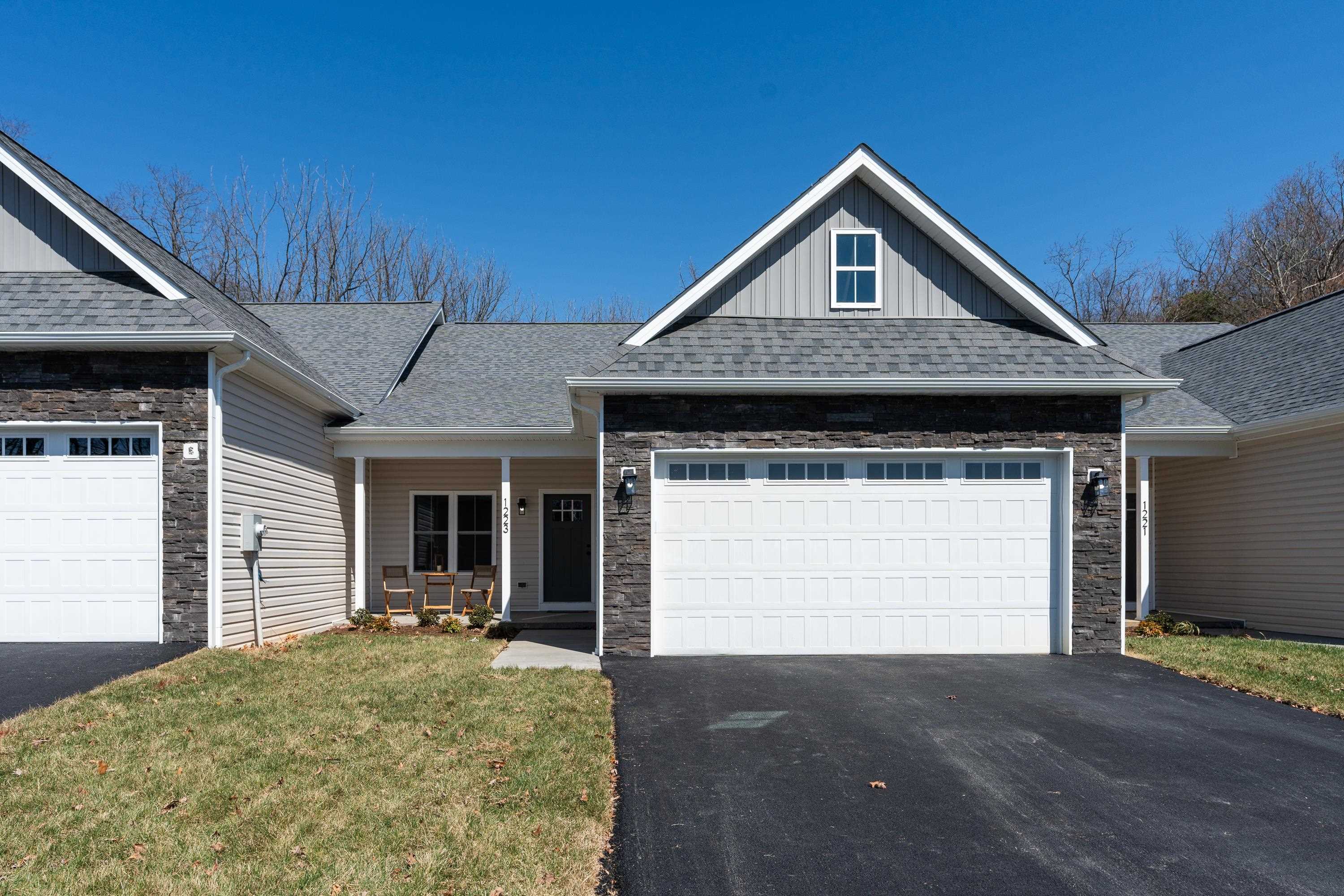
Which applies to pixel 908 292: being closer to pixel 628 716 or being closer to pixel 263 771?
pixel 628 716

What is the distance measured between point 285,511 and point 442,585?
382 centimetres

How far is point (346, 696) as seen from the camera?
752 cm

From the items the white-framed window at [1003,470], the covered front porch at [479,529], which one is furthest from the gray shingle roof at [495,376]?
the white-framed window at [1003,470]

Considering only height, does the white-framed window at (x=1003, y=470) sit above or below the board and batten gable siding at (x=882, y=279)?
below

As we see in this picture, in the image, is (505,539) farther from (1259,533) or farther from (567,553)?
(1259,533)

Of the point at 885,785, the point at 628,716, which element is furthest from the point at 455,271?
the point at 885,785

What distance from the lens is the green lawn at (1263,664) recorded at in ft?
26.0

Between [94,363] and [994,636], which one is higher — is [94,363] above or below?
above

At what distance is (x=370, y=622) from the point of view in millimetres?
12531

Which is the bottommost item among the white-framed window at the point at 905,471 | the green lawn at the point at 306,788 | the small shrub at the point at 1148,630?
the small shrub at the point at 1148,630

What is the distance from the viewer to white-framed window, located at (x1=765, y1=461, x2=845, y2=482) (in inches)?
396

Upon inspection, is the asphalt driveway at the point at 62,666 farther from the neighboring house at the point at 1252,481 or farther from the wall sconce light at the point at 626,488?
the neighboring house at the point at 1252,481

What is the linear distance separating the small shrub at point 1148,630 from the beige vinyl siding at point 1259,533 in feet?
6.47

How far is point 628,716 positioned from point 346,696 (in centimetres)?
260
